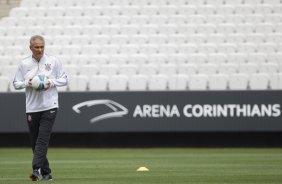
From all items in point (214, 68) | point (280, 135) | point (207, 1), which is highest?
point (207, 1)

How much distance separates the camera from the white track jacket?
9875 mm

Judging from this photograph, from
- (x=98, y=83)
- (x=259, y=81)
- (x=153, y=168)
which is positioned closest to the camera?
(x=153, y=168)

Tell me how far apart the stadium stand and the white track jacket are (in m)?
10.0

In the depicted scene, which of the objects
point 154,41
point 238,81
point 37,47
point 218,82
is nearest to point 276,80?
point 238,81

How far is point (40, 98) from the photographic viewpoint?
9.88 m

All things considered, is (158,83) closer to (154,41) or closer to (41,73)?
(154,41)

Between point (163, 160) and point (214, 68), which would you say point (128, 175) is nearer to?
point (163, 160)

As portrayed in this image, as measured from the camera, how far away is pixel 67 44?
22281mm

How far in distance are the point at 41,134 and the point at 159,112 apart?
32.3ft

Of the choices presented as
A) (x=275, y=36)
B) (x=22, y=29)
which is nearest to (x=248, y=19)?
(x=275, y=36)

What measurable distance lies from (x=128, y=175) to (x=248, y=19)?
12.6 meters

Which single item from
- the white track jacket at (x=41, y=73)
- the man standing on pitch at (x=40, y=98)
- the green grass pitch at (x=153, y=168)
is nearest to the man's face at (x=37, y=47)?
the man standing on pitch at (x=40, y=98)

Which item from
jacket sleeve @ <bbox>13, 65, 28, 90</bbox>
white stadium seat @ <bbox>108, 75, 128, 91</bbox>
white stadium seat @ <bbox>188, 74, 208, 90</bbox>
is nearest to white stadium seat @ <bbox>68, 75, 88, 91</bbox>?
white stadium seat @ <bbox>108, 75, 128, 91</bbox>

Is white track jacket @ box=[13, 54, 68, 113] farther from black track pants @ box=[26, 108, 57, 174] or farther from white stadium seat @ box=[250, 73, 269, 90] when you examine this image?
white stadium seat @ box=[250, 73, 269, 90]
